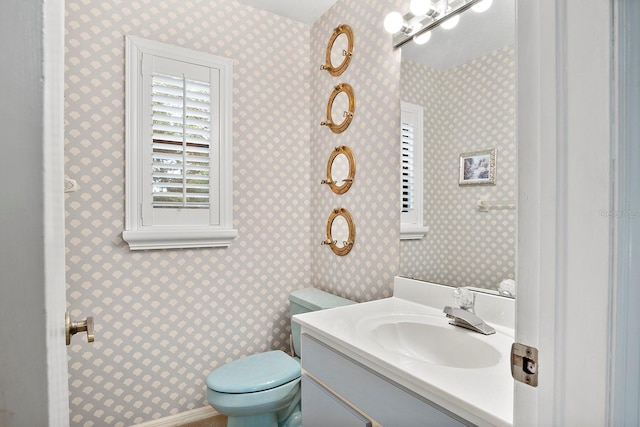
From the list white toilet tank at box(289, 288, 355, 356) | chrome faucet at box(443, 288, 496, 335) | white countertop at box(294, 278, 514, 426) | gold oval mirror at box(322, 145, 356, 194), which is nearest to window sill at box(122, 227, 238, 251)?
white toilet tank at box(289, 288, 355, 356)

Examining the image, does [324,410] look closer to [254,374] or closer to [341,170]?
[254,374]

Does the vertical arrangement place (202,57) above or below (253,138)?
above

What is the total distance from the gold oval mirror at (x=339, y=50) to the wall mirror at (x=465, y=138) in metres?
0.41

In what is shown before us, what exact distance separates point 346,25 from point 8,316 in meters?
2.04

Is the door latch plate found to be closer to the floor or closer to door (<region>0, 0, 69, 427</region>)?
door (<region>0, 0, 69, 427</region>)

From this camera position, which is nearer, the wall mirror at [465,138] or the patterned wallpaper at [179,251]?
the wall mirror at [465,138]

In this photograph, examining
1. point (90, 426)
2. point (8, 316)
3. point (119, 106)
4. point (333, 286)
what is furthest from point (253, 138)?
point (8, 316)

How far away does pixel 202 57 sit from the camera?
1929 millimetres

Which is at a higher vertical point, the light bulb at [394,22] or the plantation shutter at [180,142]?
the light bulb at [394,22]

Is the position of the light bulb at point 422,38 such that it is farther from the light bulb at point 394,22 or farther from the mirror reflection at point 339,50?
the mirror reflection at point 339,50

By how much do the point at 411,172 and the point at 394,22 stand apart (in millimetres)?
692

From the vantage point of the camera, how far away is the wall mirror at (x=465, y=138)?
3.97 feet

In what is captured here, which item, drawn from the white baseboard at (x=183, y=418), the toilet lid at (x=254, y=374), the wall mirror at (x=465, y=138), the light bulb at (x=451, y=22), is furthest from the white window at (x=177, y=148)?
the light bulb at (x=451, y=22)

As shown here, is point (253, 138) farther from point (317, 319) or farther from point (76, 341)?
point (76, 341)
